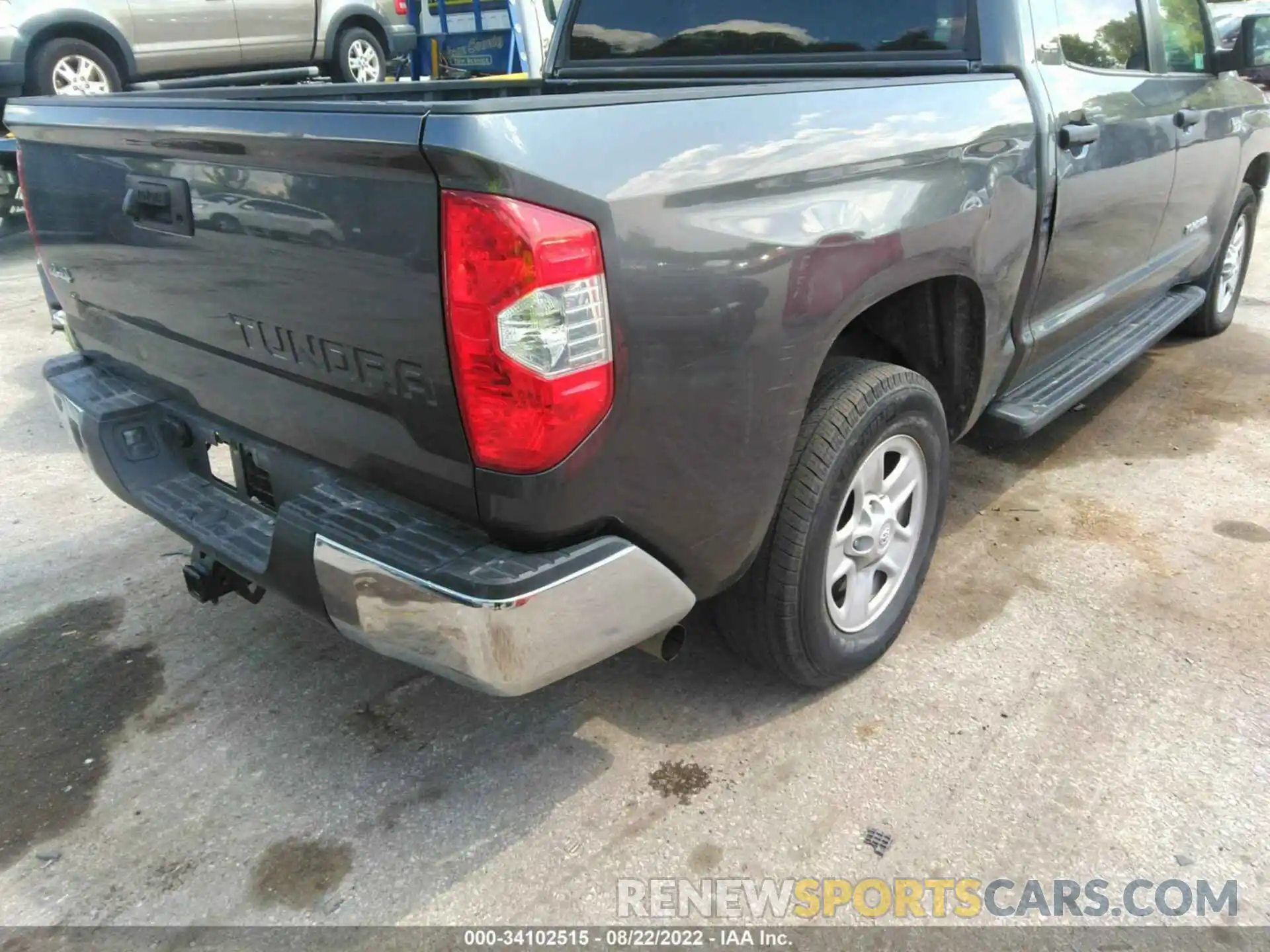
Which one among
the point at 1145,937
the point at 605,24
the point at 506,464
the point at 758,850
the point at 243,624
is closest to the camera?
the point at 506,464

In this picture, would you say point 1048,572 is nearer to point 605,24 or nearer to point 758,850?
point 758,850

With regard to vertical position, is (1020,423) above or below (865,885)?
above

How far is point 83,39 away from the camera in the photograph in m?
8.21

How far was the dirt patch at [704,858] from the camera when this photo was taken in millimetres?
2170

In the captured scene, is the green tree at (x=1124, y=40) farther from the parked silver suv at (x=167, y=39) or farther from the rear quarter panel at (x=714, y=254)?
the parked silver suv at (x=167, y=39)

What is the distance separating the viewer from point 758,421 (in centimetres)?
207

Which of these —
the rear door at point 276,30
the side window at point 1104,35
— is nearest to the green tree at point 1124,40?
the side window at point 1104,35

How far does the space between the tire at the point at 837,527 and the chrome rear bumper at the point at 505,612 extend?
1.47ft

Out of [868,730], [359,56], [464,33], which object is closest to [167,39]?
[359,56]

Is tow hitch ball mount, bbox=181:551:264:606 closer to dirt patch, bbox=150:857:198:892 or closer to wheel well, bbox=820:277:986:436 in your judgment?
dirt patch, bbox=150:857:198:892

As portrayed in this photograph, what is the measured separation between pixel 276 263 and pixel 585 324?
2.21 ft

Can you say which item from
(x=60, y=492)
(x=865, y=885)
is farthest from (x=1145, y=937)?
(x=60, y=492)

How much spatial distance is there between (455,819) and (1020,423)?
79.1 inches

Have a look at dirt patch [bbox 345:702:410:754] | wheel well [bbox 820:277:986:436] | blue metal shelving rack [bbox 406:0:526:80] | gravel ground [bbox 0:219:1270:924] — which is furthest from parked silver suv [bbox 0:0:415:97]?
wheel well [bbox 820:277:986:436]
